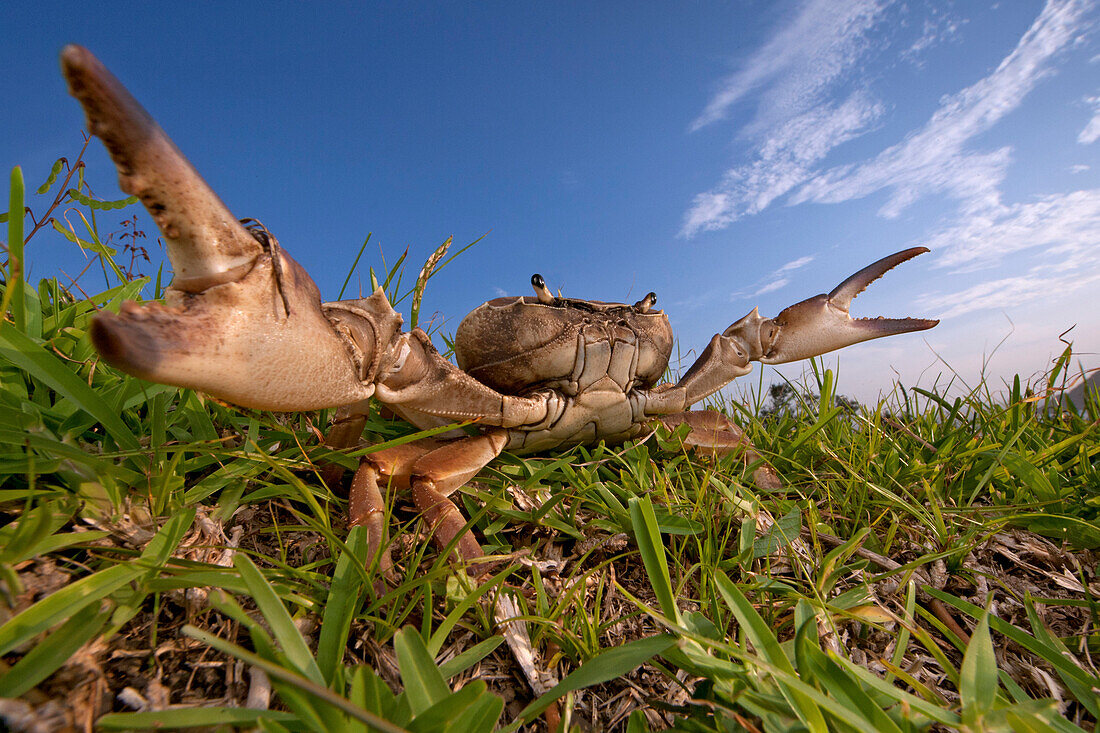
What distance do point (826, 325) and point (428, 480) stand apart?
221 centimetres

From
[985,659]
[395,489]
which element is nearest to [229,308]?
[395,489]

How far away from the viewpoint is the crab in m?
1.26

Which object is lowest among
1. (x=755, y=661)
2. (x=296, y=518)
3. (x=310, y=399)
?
(x=755, y=661)

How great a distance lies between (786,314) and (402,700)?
8.71ft

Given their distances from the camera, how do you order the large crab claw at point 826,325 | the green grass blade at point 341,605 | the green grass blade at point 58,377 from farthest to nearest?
the large crab claw at point 826,325 → the green grass blade at point 58,377 → the green grass blade at point 341,605

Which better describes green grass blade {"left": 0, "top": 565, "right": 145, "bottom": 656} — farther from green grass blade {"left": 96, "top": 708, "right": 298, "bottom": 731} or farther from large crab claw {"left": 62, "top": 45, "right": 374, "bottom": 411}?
large crab claw {"left": 62, "top": 45, "right": 374, "bottom": 411}

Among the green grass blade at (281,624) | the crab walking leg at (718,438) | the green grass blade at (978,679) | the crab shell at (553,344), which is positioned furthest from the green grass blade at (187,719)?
the crab walking leg at (718,438)

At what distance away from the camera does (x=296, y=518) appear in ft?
6.49

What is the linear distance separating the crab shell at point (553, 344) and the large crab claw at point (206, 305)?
873 millimetres

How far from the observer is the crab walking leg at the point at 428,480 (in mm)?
1830

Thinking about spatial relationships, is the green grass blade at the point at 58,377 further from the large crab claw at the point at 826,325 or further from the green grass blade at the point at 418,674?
the large crab claw at the point at 826,325

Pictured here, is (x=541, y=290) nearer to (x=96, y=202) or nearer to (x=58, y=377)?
(x=58, y=377)

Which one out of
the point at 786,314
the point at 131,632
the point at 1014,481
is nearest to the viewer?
the point at 131,632

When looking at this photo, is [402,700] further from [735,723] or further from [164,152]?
[164,152]
